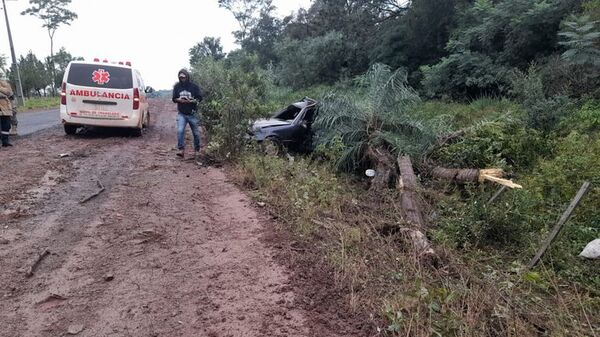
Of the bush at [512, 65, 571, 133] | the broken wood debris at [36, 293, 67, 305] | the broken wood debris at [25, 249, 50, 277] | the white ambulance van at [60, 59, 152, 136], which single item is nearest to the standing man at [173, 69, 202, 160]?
the white ambulance van at [60, 59, 152, 136]

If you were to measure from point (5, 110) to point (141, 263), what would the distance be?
24.2 feet

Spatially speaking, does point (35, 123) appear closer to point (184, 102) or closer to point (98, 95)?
point (98, 95)

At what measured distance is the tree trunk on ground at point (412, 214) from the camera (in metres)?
4.53

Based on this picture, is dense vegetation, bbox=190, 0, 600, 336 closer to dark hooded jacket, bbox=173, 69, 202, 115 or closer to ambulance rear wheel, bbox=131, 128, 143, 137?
dark hooded jacket, bbox=173, 69, 202, 115

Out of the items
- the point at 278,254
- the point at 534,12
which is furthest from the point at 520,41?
the point at 278,254

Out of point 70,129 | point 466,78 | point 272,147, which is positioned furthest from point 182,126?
point 466,78

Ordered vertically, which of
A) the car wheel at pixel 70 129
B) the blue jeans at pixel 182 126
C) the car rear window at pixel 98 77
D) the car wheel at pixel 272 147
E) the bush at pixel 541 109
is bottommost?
the car wheel at pixel 272 147

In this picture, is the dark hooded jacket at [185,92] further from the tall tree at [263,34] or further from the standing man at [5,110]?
the tall tree at [263,34]

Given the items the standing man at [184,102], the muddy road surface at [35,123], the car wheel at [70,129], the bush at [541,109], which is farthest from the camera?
the muddy road surface at [35,123]

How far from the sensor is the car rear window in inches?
398

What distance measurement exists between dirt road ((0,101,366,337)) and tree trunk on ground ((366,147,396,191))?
2.65 meters

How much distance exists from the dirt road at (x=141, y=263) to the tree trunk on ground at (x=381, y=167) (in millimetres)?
2646

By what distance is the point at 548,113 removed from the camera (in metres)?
9.22

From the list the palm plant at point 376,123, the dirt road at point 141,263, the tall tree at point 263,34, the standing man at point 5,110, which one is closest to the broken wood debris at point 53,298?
the dirt road at point 141,263
